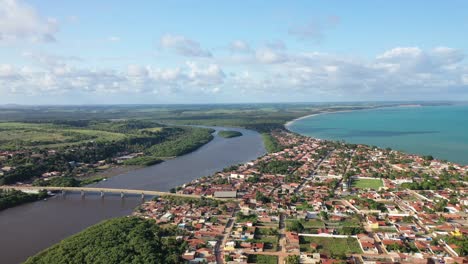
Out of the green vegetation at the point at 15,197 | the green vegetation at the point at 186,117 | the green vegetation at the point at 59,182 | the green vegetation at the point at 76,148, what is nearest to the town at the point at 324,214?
the green vegetation at the point at 59,182

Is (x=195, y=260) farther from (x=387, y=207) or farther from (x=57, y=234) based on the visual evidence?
(x=387, y=207)

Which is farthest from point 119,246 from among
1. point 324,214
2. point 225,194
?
point 324,214

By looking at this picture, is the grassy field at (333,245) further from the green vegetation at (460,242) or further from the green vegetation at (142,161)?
the green vegetation at (142,161)

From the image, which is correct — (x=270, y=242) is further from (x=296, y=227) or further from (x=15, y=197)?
(x=15, y=197)

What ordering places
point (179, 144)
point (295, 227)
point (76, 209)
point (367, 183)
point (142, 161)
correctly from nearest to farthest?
point (295, 227)
point (76, 209)
point (367, 183)
point (142, 161)
point (179, 144)

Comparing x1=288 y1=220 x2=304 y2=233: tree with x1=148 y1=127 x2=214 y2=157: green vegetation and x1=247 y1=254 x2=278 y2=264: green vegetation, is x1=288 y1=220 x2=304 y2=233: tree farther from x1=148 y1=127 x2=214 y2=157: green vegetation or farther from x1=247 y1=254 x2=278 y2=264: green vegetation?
x1=148 y1=127 x2=214 y2=157: green vegetation

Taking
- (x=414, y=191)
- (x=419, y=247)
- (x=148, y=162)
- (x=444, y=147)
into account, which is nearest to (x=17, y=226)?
(x=148, y=162)

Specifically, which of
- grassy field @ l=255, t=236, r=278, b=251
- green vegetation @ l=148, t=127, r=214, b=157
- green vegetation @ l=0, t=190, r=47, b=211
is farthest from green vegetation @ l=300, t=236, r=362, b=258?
green vegetation @ l=148, t=127, r=214, b=157
